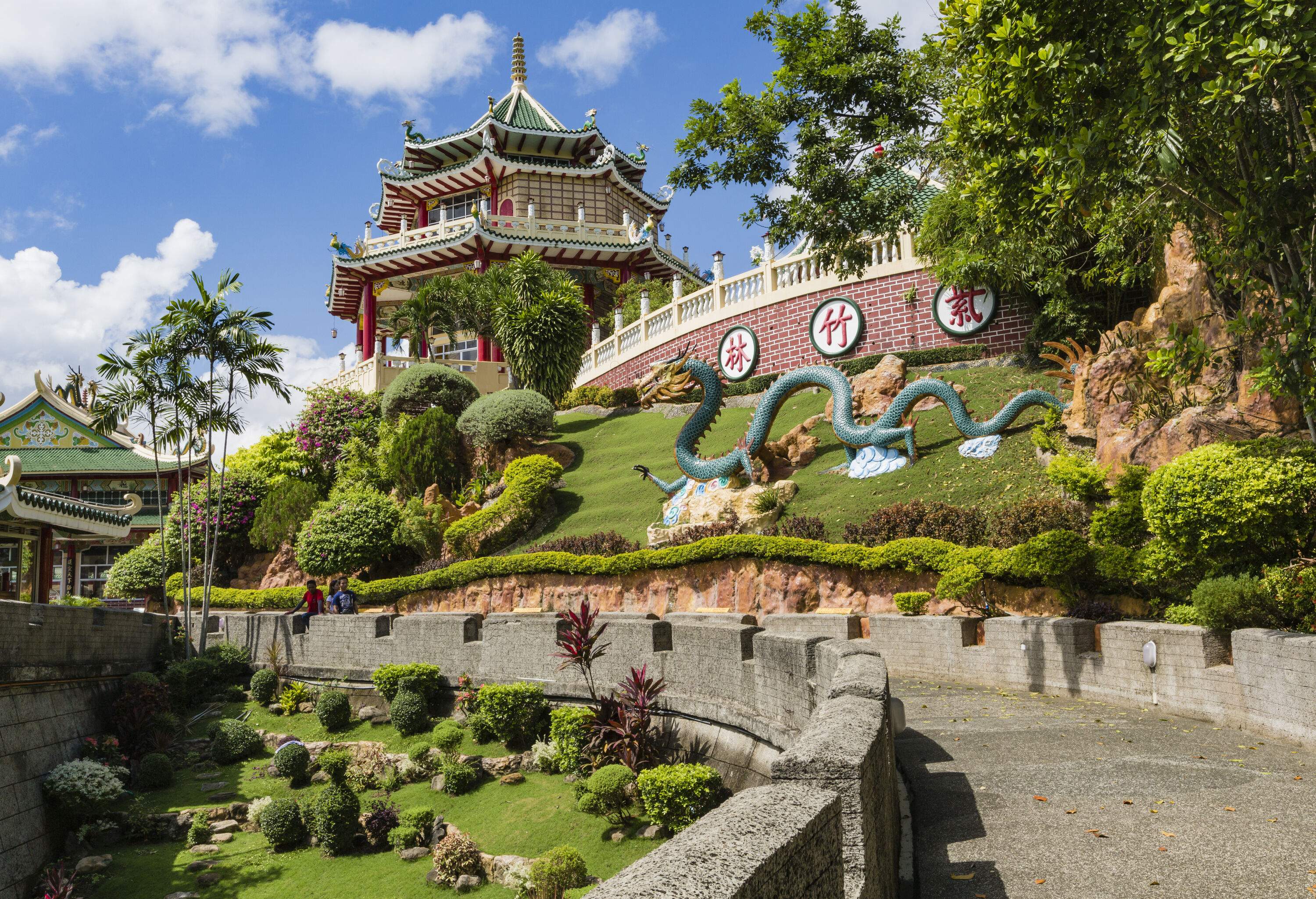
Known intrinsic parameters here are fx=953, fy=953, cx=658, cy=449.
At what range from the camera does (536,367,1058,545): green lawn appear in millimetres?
16750

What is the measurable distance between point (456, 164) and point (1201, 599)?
132 feet

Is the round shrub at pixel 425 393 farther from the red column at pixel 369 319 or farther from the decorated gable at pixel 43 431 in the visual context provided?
the red column at pixel 369 319

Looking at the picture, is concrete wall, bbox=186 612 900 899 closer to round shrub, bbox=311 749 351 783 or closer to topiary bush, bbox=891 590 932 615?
topiary bush, bbox=891 590 932 615

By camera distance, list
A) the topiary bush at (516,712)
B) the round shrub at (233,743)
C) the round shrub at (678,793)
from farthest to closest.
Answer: the round shrub at (233,743) → the topiary bush at (516,712) → the round shrub at (678,793)

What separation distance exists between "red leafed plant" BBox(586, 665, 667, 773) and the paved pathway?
2.58m

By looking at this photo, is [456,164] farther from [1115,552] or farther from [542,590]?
[1115,552]

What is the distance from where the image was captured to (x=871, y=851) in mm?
3641

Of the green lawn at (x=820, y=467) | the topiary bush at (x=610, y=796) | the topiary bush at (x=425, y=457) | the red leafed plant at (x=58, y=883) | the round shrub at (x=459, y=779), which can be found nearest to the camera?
the topiary bush at (x=610, y=796)

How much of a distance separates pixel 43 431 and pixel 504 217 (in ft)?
63.2

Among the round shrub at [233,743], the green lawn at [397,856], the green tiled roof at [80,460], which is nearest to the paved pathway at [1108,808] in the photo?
the green lawn at [397,856]

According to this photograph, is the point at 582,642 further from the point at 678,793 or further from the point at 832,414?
the point at 832,414

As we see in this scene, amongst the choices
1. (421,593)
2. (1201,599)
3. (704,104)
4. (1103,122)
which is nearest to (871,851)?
(1201,599)

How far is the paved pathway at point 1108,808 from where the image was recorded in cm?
473

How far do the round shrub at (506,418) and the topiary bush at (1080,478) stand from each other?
1563 centimetres
